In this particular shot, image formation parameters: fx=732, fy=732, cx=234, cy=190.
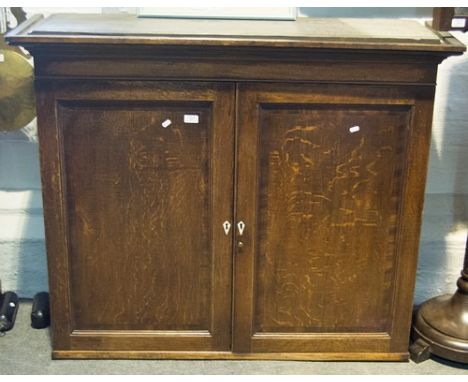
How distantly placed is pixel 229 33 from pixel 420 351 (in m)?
1.25

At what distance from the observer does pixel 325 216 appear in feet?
7.62

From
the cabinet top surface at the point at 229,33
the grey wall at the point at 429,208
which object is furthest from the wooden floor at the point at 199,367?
the cabinet top surface at the point at 229,33

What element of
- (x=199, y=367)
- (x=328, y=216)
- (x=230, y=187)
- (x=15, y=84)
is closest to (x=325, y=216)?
(x=328, y=216)

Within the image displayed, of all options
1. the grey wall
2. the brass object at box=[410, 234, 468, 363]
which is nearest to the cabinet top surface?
the grey wall

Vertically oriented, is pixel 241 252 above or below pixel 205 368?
above

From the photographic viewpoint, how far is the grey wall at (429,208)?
2.78 m

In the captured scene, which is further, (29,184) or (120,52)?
(29,184)

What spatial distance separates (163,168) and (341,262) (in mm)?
656

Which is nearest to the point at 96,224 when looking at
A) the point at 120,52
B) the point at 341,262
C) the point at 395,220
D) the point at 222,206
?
the point at 222,206

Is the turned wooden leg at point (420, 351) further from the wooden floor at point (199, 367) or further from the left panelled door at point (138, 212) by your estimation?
the left panelled door at point (138, 212)
